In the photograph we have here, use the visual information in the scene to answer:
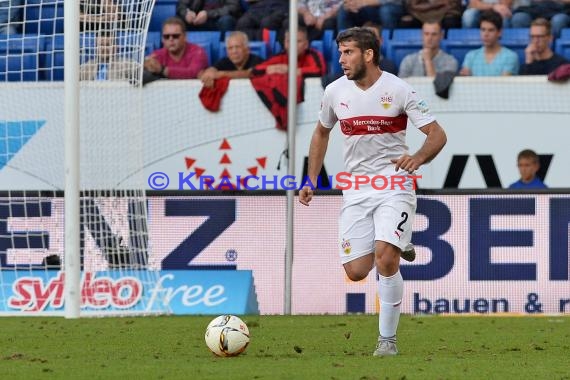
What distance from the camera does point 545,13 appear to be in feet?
53.6

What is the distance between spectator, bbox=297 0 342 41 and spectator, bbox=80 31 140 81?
3.77 m

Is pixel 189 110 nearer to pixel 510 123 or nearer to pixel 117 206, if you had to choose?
pixel 117 206

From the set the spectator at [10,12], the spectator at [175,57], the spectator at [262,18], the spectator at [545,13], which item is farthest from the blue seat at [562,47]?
the spectator at [10,12]

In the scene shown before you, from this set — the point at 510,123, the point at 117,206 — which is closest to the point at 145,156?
the point at 117,206

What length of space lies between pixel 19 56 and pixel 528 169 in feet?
18.9

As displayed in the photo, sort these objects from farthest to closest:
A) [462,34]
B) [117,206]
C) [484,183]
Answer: [462,34], [484,183], [117,206]

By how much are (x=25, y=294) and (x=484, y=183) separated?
17.4ft

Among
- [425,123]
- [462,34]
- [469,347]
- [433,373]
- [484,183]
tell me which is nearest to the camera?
[433,373]

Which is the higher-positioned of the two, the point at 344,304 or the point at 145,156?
the point at 145,156

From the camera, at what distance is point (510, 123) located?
48.3 ft

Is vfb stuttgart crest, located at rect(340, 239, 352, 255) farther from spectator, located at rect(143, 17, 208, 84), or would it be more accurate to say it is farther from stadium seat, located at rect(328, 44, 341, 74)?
stadium seat, located at rect(328, 44, 341, 74)

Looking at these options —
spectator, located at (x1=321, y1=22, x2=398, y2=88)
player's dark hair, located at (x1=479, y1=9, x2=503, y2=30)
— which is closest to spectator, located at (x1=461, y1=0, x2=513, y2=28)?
player's dark hair, located at (x1=479, y1=9, x2=503, y2=30)

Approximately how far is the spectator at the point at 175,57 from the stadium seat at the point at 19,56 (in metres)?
1.66

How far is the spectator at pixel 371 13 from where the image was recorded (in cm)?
1633
